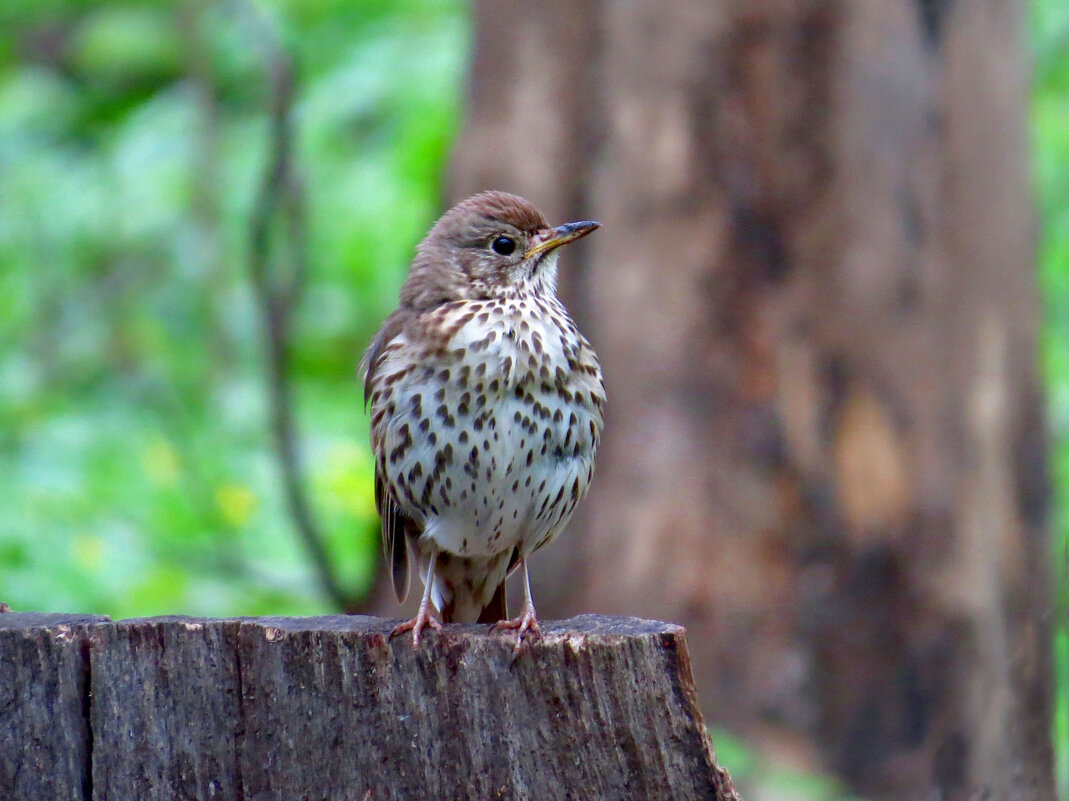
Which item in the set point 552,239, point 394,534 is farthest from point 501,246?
point 394,534

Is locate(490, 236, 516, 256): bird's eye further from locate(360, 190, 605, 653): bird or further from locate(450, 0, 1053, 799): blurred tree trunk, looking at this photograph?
locate(450, 0, 1053, 799): blurred tree trunk

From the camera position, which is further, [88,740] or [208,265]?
[208,265]

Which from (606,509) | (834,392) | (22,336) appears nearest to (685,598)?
(606,509)

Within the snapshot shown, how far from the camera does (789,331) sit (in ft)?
19.0

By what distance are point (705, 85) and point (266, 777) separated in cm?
406

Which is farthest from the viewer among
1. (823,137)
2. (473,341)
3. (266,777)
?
(823,137)

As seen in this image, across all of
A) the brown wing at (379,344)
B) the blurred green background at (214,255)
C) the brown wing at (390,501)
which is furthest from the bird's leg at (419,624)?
the blurred green background at (214,255)

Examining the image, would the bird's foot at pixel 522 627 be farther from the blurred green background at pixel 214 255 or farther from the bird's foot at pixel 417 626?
the blurred green background at pixel 214 255

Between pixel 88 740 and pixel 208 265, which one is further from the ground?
pixel 208 265

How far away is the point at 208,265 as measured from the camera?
838cm

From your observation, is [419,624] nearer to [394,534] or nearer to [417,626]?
[417,626]

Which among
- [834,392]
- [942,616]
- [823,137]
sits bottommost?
[942,616]

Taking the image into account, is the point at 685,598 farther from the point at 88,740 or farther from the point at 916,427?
the point at 88,740

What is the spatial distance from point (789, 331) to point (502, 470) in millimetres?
2587
